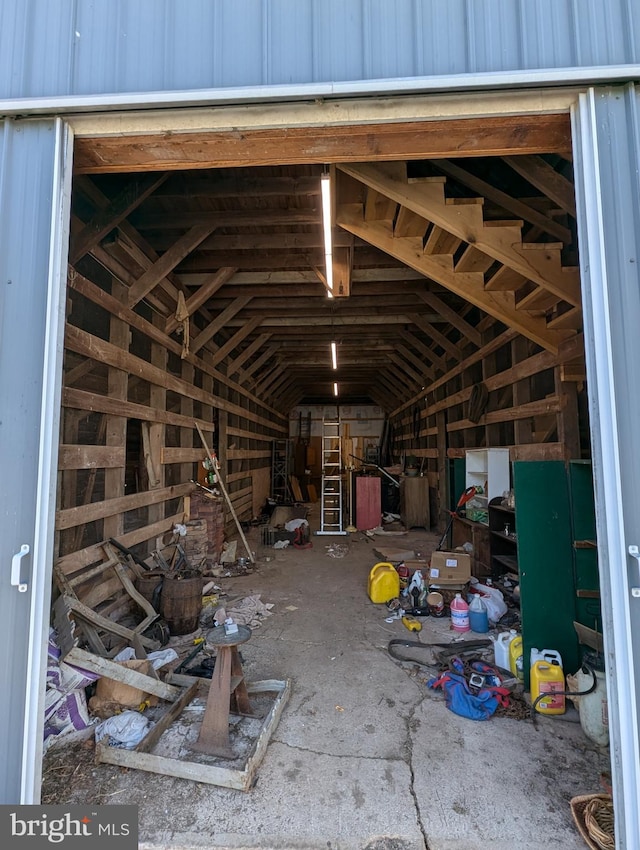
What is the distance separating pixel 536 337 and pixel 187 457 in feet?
15.9

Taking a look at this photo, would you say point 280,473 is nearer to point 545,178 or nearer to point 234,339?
point 234,339

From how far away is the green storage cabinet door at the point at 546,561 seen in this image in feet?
10.4

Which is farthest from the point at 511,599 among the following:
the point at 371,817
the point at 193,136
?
the point at 193,136

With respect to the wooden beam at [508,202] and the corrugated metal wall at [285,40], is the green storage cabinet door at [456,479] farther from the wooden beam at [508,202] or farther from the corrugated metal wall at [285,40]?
the corrugated metal wall at [285,40]

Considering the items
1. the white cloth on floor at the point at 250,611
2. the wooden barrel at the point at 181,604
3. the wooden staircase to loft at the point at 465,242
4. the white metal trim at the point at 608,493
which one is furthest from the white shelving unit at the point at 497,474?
the white metal trim at the point at 608,493

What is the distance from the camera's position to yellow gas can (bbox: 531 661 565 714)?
2.82m

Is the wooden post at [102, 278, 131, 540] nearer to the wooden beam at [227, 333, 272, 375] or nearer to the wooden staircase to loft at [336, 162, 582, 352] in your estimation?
the wooden staircase to loft at [336, 162, 582, 352]

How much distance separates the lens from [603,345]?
1651 mm

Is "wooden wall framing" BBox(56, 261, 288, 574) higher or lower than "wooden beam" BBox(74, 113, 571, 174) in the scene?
lower

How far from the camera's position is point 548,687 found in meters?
2.83

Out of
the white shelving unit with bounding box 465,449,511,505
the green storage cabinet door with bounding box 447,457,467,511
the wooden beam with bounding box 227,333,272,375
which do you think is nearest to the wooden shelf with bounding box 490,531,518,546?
the white shelving unit with bounding box 465,449,511,505

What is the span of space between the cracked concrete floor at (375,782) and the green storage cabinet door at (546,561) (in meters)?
0.51

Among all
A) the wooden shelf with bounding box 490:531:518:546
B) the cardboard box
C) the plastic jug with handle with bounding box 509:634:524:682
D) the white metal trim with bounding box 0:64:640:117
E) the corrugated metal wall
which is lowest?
the plastic jug with handle with bounding box 509:634:524:682

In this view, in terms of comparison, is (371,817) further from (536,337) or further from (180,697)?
(536,337)
